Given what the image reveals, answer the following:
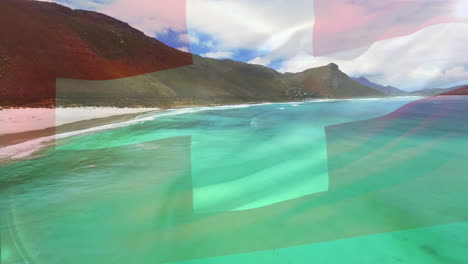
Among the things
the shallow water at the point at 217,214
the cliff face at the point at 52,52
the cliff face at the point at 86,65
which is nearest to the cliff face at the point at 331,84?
the cliff face at the point at 86,65

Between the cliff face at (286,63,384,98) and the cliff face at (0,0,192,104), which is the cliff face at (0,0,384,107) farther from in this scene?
the cliff face at (286,63,384,98)

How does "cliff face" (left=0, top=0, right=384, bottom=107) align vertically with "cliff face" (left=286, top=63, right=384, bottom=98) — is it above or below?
below

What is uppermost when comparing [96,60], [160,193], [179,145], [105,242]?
[96,60]

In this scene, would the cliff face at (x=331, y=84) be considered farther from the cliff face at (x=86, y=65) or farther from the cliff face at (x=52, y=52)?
the cliff face at (x=52, y=52)

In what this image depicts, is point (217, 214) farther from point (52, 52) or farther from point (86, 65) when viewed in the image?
point (86, 65)

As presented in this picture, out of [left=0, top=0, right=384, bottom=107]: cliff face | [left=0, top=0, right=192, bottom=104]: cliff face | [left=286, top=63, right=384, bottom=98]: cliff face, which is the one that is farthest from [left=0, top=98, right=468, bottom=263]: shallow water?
[left=286, top=63, right=384, bottom=98]: cliff face

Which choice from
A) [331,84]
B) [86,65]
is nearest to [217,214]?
[86,65]

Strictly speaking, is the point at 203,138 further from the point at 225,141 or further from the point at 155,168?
the point at 155,168

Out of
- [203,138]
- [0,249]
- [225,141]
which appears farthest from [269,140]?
[0,249]
